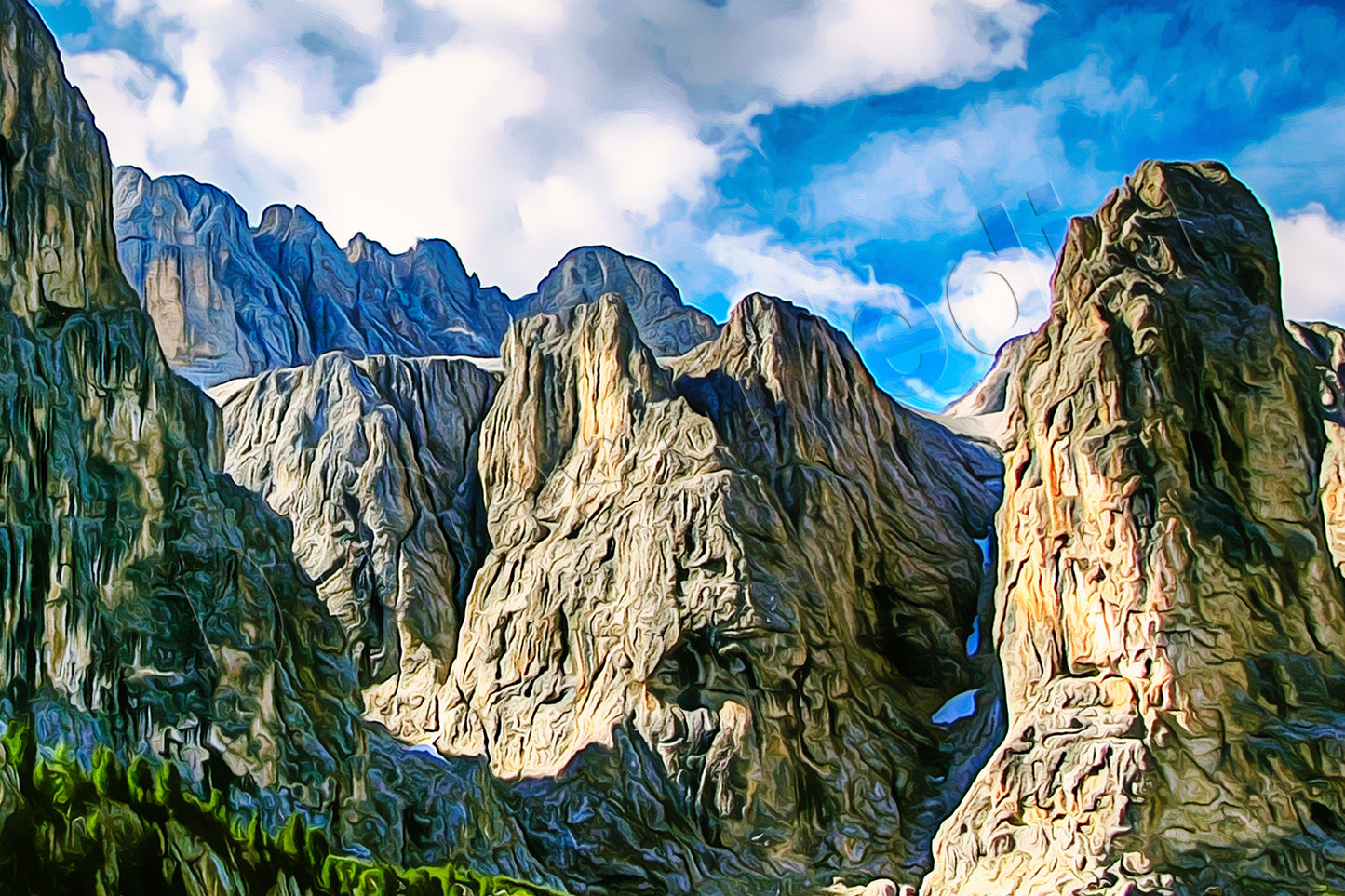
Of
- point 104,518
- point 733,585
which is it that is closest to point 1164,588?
point 733,585

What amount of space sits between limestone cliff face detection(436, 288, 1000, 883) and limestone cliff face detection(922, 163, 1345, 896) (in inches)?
149

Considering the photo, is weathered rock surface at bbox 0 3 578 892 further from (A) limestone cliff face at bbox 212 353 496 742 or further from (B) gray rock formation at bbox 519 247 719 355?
(B) gray rock formation at bbox 519 247 719 355

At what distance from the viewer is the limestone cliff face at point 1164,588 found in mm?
16859

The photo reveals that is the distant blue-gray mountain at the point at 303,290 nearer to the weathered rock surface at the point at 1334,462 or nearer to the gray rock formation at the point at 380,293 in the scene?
the gray rock formation at the point at 380,293

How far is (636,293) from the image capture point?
51.7m

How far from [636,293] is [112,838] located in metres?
41.5

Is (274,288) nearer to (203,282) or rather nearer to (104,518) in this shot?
(203,282)

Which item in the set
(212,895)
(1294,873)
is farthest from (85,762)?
(1294,873)

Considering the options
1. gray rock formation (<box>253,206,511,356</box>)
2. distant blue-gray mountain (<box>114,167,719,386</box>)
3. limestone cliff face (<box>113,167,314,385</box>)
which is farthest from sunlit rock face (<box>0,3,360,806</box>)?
gray rock formation (<box>253,206,511,356</box>)

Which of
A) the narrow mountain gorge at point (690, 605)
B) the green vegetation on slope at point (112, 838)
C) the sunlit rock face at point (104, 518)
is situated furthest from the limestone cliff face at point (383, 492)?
the green vegetation on slope at point (112, 838)

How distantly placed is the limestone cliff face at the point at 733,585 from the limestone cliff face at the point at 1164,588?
379cm

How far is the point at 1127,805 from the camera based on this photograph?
16844 mm

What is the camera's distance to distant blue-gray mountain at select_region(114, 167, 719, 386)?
45.7 metres

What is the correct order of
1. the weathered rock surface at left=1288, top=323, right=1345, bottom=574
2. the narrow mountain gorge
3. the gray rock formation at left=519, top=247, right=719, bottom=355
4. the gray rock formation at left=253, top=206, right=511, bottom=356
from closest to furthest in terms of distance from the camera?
the narrow mountain gorge, the weathered rock surface at left=1288, top=323, right=1345, bottom=574, the gray rock formation at left=253, top=206, right=511, bottom=356, the gray rock formation at left=519, top=247, right=719, bottom=355
